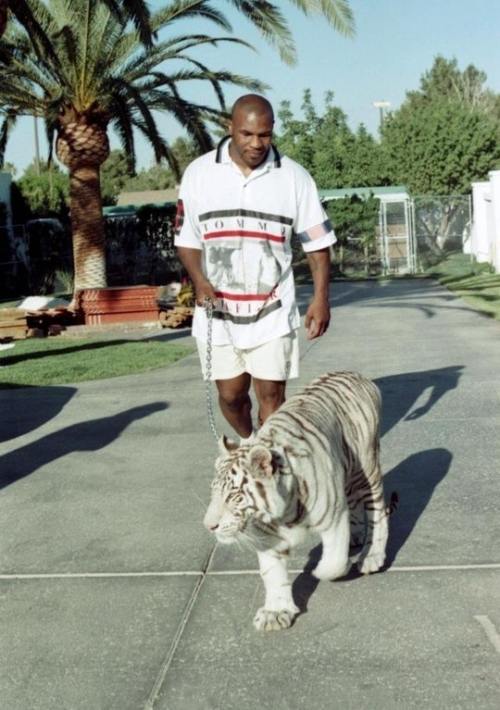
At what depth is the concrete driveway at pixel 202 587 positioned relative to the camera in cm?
368

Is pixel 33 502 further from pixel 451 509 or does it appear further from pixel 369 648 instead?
pixel 369 648

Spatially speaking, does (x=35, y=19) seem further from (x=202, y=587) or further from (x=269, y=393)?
(x=202, y=587)

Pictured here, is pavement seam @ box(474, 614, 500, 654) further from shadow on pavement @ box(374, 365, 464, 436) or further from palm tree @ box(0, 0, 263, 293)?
palm tree @ box(0, 0, 263, 293)

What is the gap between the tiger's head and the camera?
359cm

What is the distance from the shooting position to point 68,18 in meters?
21.8

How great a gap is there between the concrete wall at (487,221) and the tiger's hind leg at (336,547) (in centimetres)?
2466

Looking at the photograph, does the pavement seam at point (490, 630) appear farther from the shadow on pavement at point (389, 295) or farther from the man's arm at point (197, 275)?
the shadow on pavement at point (389, 295)

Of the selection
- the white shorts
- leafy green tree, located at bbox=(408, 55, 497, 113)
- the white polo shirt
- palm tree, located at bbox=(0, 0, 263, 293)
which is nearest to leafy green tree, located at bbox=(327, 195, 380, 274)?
palm tree, located at bbox=(0, 0, 263, 293)

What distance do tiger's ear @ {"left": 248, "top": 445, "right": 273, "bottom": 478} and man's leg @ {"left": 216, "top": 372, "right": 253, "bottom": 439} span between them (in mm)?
2065

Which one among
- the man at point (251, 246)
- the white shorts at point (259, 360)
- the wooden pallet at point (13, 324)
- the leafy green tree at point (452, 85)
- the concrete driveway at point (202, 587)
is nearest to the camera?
the concrete driveway at point (202, 587)

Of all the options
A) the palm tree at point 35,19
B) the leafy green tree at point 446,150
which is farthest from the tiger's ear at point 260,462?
the leafy green tree at point 446,150

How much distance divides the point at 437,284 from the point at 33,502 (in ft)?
69.5

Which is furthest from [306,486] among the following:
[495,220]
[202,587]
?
[495,220]

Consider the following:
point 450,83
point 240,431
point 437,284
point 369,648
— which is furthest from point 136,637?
point 450,83
